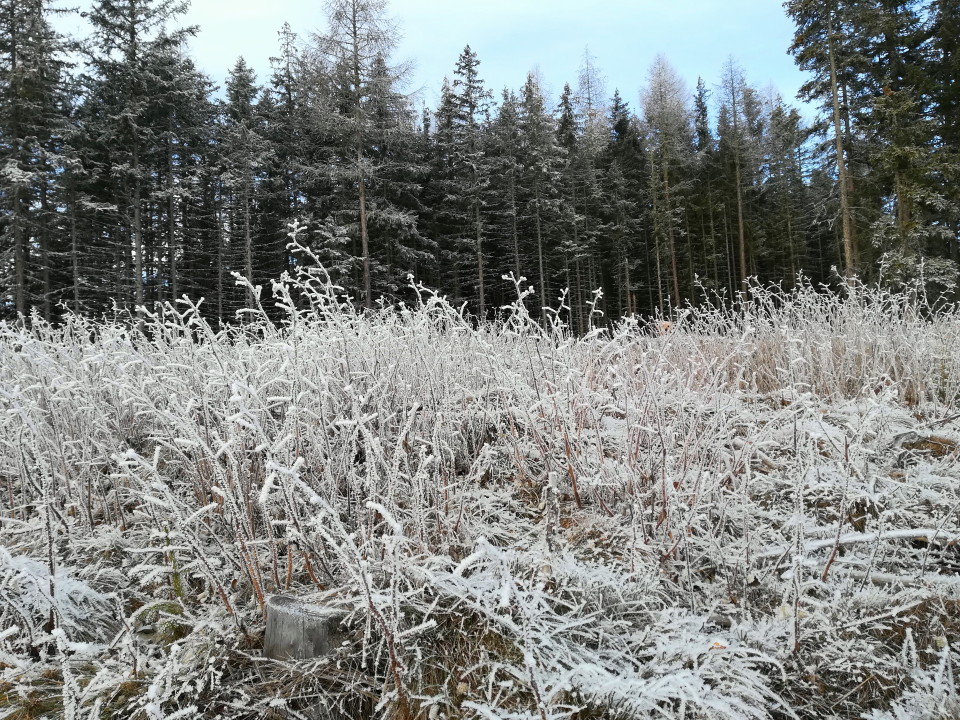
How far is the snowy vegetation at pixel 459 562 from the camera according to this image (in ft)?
4.74

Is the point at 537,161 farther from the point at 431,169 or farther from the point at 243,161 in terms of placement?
the point at 243,161

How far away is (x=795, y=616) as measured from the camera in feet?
5.04

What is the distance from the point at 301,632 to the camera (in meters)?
1.53

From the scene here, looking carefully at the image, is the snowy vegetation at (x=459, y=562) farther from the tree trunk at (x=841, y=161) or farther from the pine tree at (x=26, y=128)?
the pine tree at (x=26, y=128)

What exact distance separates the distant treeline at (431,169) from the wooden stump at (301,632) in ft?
44.3

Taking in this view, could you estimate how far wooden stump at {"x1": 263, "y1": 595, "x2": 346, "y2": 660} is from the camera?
1.53 m

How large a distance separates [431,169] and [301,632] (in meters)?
22.8

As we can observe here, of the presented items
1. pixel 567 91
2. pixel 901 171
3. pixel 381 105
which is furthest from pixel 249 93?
pixel 901 171

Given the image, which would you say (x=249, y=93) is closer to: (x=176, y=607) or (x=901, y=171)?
(x=901, y=171)

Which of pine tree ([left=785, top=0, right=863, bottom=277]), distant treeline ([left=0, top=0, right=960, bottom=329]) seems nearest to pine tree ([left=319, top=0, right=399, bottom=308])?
distant treeline ([left=0, top=0, right=960, bottom=329])

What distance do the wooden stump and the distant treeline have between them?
1351cm

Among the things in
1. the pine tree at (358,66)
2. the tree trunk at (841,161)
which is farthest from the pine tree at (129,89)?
the tree trunk at (841,161)

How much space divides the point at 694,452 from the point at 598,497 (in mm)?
509

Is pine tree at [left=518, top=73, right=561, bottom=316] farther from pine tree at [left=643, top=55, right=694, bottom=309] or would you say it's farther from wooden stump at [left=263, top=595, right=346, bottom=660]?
wooden stump at [left=263, top=595, right=346, bottom=660]
